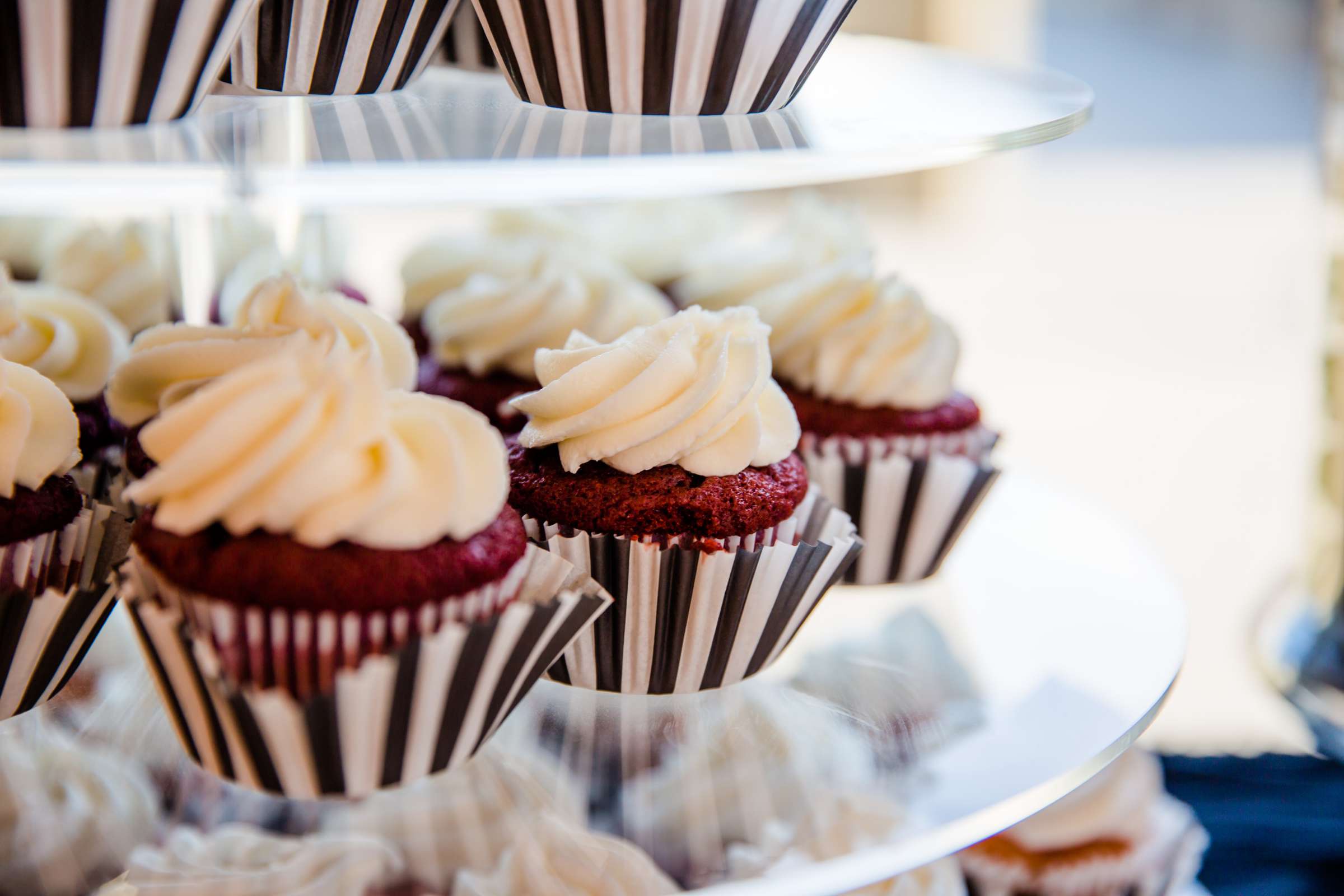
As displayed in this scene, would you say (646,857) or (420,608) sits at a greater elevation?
(420,608)

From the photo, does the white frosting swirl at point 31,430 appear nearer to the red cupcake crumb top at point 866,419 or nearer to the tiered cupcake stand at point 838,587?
the tiered cupcake stand at point 838,587

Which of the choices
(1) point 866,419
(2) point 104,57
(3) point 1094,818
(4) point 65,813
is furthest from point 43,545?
(3) point 1094,818

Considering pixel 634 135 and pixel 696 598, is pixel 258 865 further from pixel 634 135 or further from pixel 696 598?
pixel 634 135

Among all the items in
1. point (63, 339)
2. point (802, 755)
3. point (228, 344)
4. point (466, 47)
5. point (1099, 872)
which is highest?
point (466, 47)

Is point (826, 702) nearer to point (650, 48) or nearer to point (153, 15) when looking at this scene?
point (650, 48)

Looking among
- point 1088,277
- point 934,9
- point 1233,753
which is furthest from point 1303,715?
point 934,9

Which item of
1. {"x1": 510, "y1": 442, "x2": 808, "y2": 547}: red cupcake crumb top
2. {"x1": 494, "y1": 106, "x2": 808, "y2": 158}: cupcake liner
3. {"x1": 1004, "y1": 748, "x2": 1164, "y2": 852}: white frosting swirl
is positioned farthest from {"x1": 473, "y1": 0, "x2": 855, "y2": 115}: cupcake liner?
{"x1": 1004, "y1": 748, "x2": 1164, "y2": 852}: white frosting swirl
